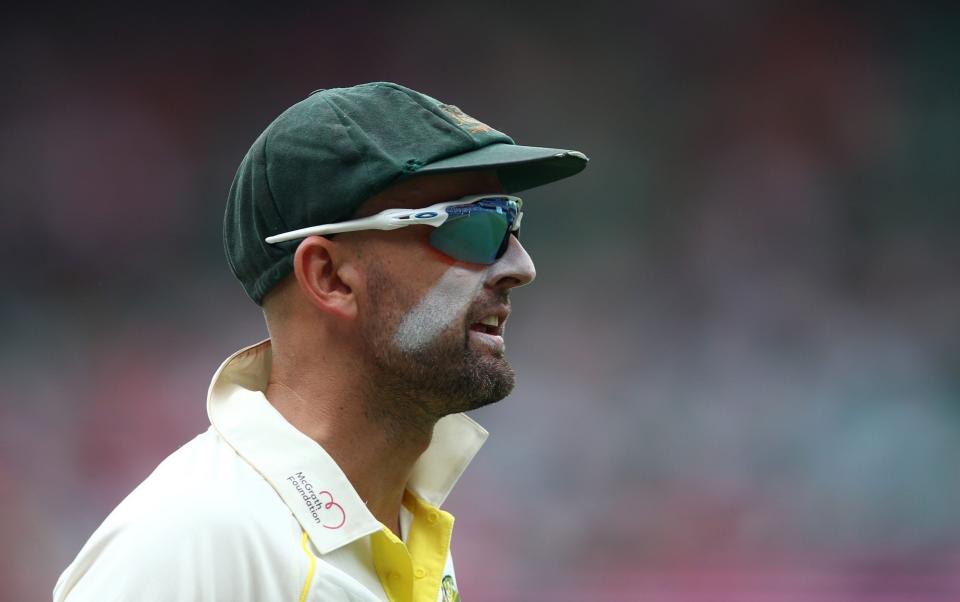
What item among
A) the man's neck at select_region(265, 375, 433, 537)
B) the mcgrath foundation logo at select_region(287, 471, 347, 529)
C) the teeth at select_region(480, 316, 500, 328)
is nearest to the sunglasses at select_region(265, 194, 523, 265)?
the teeth at select_region(480, 316, 500, 328)

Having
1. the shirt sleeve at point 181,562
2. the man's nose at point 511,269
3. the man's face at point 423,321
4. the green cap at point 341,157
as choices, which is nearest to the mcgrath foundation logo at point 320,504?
the shirt sleeve at point 181,562

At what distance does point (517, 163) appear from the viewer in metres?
2.26

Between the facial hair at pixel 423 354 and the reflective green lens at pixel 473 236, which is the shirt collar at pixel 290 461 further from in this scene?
the reflective green lens at pixel 473 236

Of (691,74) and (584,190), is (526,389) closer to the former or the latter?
(584,190)

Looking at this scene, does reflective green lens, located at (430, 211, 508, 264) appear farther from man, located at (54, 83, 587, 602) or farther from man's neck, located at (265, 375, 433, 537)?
man's neck, located at (265, 375, 433, 537)

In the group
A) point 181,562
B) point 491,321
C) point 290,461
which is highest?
point 491,321

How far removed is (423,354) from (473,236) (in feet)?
0.85

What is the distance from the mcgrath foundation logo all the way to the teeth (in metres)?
0.48

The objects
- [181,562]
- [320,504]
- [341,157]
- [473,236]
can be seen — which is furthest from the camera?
[473,236]

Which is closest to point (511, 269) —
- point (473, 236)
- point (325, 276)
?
point (473, 236)

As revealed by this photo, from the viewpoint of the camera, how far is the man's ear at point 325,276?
2266 millimetres

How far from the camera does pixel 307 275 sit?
2.28 meters

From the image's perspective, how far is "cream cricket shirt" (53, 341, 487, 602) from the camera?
1820 millimetres

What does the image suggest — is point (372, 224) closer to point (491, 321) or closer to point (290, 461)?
point (491, 321)
